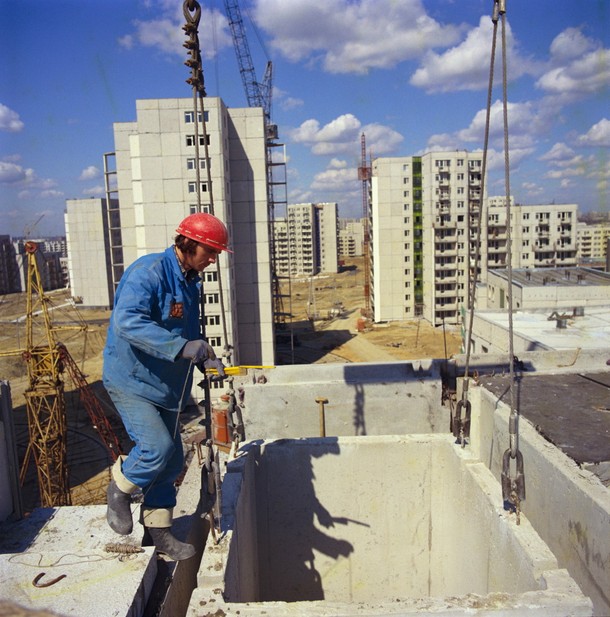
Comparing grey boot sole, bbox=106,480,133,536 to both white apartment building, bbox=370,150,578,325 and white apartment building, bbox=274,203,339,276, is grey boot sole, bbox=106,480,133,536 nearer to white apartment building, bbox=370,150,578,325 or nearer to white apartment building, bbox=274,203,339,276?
white apartment building, bbox=370,150,578,325

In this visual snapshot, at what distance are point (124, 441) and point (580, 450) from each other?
30920 mm

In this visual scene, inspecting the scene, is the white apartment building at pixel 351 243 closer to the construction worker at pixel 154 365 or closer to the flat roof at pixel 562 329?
the flat roof at pixel 562 329

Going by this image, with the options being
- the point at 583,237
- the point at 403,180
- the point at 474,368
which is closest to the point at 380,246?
the point at 403,180

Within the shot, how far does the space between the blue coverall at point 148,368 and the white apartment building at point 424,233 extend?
177ft

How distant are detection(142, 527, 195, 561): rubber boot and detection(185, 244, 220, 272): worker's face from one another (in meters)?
2.15

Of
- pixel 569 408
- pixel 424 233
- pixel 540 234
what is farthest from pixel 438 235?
pixel 569 408

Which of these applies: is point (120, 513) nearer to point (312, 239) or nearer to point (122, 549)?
point (122, 549)

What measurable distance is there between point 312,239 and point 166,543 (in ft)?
359

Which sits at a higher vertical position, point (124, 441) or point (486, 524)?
point (486, 524)

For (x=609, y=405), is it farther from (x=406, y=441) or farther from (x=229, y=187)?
(x=229, y=187)

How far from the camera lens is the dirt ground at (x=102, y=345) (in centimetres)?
2948

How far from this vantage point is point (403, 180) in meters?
58.3

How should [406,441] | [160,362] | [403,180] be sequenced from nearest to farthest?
1. [160,362]
2. [406,441]
3. [403,180]

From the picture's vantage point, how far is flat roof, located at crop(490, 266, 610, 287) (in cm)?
3497
